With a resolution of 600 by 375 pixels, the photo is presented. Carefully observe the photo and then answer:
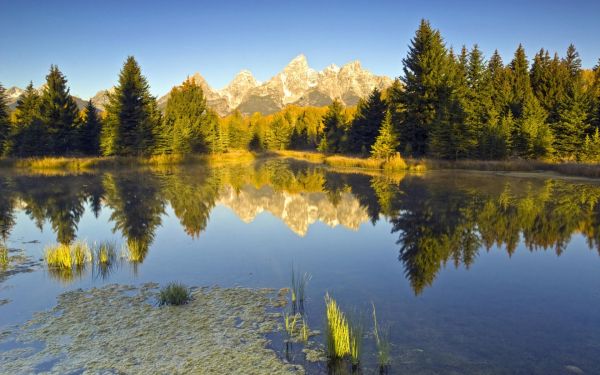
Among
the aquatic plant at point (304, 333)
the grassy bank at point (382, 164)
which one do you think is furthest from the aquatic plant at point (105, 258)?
the grassy bank at point (382, 164)

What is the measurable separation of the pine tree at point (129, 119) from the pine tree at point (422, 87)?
33.0 metres

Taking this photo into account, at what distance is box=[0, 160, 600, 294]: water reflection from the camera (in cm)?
1410

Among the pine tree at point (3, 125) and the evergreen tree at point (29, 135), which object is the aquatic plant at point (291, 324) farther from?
the pine tree at point (3, 125)

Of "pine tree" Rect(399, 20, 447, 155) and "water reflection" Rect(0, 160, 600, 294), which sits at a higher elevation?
"pine tree" Rect(399, 20, 447, 155)

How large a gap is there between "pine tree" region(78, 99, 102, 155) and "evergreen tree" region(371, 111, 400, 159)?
38150 millimetres

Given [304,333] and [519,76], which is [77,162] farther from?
[519,76]

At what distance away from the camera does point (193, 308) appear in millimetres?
8344

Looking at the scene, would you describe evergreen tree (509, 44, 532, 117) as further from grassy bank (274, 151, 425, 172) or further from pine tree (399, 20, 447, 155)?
grassy bank (274, 151, 425, 172)

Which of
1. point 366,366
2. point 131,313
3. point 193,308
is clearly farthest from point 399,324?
point 131,313

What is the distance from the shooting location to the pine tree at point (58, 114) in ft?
177

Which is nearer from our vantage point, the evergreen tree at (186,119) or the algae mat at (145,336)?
the algae mat at (145,336)

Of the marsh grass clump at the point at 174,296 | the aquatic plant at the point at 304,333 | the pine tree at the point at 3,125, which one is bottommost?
the aquatic plant at the point at 304,333

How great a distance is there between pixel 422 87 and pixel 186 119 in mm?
35785

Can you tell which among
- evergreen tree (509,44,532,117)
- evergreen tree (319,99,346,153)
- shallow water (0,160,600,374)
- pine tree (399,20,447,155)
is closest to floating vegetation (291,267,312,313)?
shallow water (0,160,600,374)
